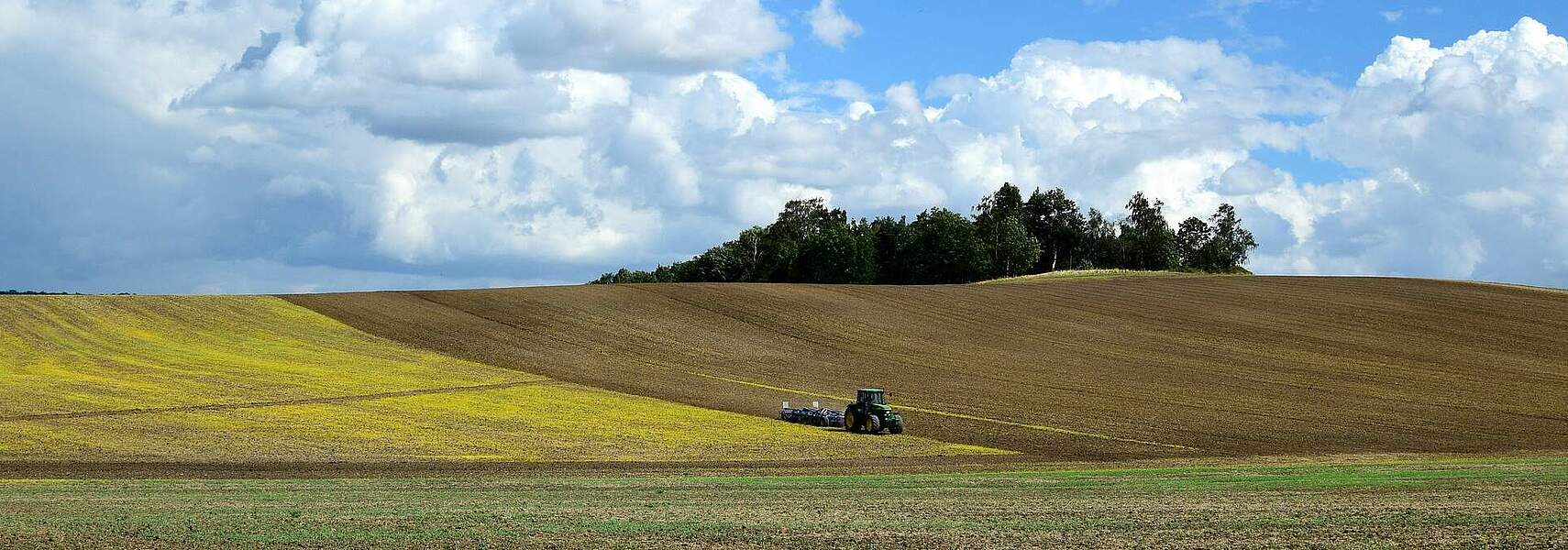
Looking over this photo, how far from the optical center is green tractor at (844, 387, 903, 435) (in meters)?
41.7

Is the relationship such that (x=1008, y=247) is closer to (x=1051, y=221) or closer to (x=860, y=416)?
(x=1051, y=221)

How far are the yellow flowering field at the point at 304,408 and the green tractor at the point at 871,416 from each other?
1.14 metres

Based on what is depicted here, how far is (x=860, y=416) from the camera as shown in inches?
1661

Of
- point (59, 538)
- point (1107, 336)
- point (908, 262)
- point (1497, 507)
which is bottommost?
point (59, 538)

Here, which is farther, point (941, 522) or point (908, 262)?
point (908, 262)

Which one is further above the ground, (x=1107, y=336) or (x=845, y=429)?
(x=1107, y=336)

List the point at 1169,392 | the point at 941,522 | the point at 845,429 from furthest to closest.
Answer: the point at 1169,392 < the point at 845,429 < the point at 941,522

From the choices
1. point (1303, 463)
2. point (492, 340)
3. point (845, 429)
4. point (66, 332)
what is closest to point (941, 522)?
point (1303, 463)

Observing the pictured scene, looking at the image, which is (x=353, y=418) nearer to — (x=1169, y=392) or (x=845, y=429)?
(x=845, y=429)

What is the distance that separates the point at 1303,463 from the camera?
33.8 meters

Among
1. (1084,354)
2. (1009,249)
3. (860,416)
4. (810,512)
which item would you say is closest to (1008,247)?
(1009,249)

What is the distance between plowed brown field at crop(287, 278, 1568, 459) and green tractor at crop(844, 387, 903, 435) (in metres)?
1.47

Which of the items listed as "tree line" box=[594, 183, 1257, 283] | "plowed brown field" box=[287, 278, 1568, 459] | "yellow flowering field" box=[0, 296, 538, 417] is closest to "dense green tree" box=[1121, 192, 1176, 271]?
"tree line" box=[594, 183, 1257, 283]

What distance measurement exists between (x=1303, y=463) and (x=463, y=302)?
45.3 m
